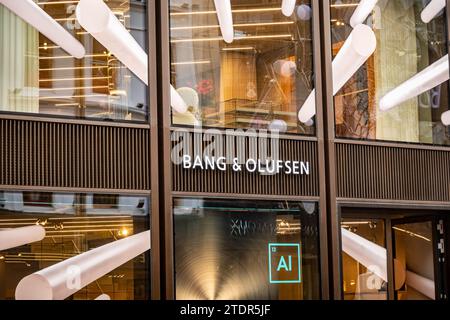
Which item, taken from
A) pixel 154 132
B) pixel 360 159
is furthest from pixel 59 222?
pixel 360 159

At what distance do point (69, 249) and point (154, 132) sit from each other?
185cm

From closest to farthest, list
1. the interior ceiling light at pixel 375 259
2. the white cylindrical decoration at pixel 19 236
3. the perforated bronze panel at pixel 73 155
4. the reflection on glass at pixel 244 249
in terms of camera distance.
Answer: the white cylindrical decoration at pixel 19 236 → the perforated bronze panel at pixel 73 155 → the reflection on glass at pixel 244 249 → the interior ceiling light at pixel 375 259

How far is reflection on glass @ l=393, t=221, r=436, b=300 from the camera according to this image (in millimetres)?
13164

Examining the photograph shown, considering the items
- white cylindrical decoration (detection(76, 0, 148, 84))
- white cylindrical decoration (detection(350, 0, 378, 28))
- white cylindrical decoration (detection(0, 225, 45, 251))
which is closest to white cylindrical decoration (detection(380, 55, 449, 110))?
white cylindrical decoration (detection(350, 0, 378, 28))

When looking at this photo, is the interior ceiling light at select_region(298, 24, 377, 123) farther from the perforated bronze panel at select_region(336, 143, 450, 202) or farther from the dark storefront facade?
the perforated bronze panel at select_region(336, 143, 450, 202)

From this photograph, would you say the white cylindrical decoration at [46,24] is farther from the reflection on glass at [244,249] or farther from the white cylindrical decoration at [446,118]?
the white cylindrical decoration at [446,118]

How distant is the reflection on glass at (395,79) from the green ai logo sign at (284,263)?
1896 millimetres

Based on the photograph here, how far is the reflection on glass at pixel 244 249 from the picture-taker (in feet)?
36.2

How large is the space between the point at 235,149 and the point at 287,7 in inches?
86.2

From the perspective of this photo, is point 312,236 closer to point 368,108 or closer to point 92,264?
point 368,108

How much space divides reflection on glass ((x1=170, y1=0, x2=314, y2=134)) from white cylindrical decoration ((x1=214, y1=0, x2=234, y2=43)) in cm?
6

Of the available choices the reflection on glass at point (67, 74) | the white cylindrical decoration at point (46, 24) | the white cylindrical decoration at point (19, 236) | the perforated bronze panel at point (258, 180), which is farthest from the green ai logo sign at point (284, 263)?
the white cylindrical decoration at point (46, 24)

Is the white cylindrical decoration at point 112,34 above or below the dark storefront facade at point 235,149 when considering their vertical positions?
above

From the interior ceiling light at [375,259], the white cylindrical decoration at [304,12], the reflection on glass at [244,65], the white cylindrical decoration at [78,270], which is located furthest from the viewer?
the white cylindrical decoration at [304,12]
